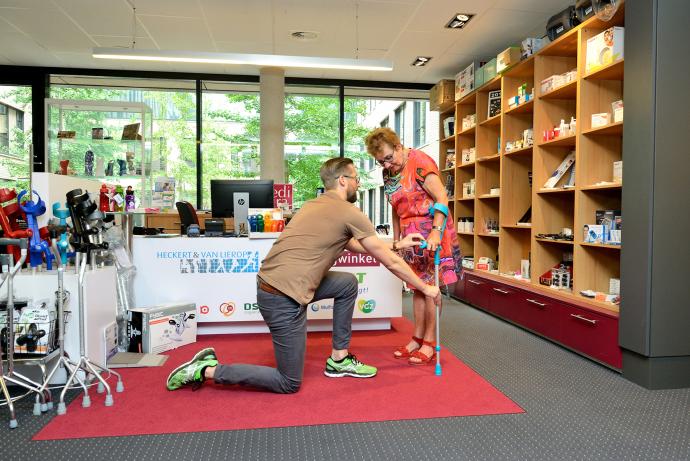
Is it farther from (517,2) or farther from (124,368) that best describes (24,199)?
(517,2)

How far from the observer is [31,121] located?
22.5ft

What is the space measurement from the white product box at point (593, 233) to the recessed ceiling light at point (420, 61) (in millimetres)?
3520

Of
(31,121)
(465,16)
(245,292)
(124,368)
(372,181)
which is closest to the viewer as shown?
(124,368)

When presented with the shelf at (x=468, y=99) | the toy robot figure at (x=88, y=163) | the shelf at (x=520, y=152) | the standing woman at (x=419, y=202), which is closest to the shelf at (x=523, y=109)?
the shelf at (x=520, y=152)

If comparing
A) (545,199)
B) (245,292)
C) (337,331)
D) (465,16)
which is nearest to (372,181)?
(465,16)

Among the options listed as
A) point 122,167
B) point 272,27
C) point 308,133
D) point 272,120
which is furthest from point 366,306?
point 308,133

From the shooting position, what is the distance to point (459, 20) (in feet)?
16.6

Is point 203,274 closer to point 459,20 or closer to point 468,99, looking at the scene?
point 459,20

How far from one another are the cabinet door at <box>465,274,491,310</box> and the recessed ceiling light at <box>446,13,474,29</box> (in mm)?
2699

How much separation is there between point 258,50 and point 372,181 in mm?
2910

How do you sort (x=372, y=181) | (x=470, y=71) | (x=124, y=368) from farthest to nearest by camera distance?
(x=372, y=181) → (x=470, y=71) → (x=124, y=368)

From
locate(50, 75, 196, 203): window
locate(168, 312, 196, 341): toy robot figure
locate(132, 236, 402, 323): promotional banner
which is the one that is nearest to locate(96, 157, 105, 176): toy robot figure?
locate(50, 75, 196, 203): window

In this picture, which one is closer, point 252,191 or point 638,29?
point 638,29

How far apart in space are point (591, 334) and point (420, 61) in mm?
4321
